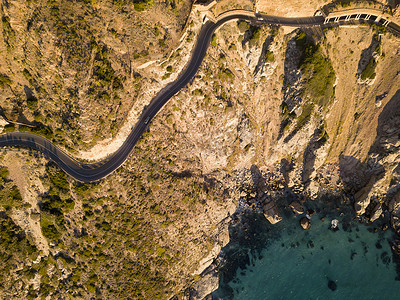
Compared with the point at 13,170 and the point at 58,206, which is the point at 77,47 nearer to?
the point at 13,170

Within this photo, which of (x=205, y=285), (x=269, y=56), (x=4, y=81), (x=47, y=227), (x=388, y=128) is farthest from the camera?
(x=205, y=285)

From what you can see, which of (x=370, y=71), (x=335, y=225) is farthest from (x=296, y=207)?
(x=370, y=71)

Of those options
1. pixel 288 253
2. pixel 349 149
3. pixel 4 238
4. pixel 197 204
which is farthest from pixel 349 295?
pixel 4 238

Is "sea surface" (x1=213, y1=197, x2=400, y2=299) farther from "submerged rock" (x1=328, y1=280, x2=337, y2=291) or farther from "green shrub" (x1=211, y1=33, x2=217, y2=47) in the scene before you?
"green shrub" (x1=211, y1=33, x2=217, y2=47)

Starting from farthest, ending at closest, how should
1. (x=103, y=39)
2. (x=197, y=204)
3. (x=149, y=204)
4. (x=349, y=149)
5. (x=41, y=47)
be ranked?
(x=349, y=149)
(x=197, y=204)
(x=149, y=204)
(x=103, y=39)
(x=41, y=47)

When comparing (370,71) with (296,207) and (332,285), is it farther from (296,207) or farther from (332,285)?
(332,285)

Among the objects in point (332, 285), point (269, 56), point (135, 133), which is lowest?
point (332, 285)

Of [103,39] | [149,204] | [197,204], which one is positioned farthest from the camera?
[197,204]
